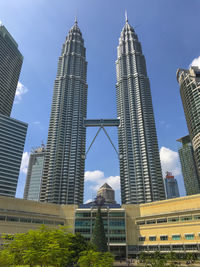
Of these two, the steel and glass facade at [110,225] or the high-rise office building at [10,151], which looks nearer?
the steel and glass facade at [110,225]

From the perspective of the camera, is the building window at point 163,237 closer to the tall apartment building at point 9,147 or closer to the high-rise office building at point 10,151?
the high-rise office building at point 10,151

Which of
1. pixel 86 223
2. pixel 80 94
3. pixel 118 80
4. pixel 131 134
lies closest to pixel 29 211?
pixel 86 223

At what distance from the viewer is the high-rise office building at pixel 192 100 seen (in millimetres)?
138000

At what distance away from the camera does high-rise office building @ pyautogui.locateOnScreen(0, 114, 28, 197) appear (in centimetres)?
14725

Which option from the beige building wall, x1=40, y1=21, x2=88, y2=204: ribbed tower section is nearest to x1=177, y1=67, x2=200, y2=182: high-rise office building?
the beige building wall

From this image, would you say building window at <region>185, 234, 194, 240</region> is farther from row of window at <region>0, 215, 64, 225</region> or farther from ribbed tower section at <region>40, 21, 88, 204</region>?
ribbed tower section at <region>40, 21, 88, 204</region>

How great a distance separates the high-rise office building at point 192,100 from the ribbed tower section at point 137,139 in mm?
27731

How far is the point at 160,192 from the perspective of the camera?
5595 inches

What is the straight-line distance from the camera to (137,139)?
161 meters

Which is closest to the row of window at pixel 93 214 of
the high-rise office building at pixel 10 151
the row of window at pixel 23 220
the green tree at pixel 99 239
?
the row of window at pixel 23 220

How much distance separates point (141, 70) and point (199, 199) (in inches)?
6008

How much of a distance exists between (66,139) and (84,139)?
17508mm

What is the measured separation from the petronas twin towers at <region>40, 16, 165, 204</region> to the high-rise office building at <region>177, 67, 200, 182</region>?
1102 inches

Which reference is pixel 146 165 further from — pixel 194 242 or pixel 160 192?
pixel 194 242
